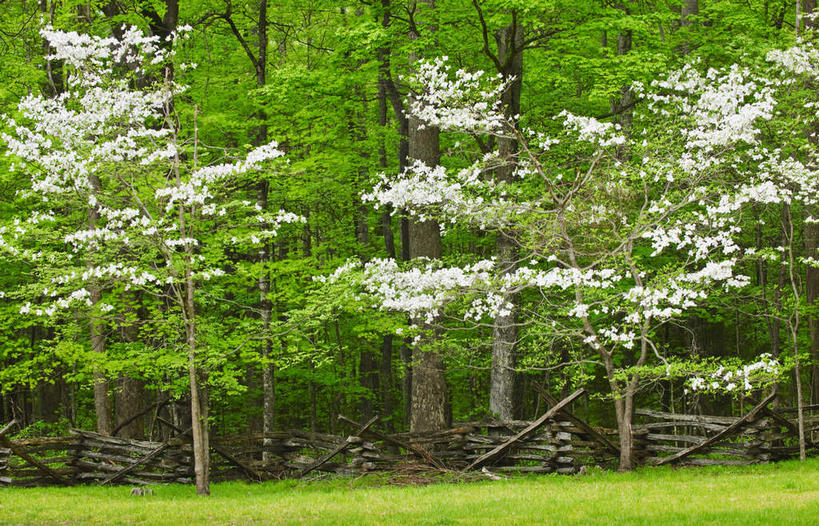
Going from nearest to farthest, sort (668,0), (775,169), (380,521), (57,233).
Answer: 1. (380,521)
2. (57,233)
3. (775,169)
4. (668,0)

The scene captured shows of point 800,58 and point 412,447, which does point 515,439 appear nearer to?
point 412,447

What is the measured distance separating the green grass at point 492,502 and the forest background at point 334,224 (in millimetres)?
1472

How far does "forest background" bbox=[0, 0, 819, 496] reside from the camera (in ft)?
38.7

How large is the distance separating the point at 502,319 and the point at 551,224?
9.74 ft

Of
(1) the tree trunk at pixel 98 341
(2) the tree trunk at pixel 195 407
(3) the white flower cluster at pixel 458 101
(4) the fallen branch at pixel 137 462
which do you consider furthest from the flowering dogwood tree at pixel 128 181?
(3) the white flower cluster at pixel 458 101

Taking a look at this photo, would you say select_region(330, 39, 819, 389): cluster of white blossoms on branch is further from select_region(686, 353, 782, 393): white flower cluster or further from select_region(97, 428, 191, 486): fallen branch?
select_region(97, 428, 191, 486): fallen branch

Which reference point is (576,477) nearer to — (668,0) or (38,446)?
(38,446)

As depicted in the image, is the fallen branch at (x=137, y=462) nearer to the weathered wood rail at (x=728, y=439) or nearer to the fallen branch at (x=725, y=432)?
the weathered wood rail at (x=728, y=439)

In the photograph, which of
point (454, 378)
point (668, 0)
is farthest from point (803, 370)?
point (668, 0)

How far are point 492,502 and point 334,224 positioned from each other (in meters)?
13.9

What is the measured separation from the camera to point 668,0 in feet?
58.5

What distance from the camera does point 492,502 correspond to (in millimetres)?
9211

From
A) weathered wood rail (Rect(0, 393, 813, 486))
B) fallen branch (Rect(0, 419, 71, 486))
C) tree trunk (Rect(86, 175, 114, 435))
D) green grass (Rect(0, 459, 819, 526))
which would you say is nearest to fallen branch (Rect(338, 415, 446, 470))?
weathered wood rail (Rect(0, 393, 813, 486))

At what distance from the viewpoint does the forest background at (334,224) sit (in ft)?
38.7
